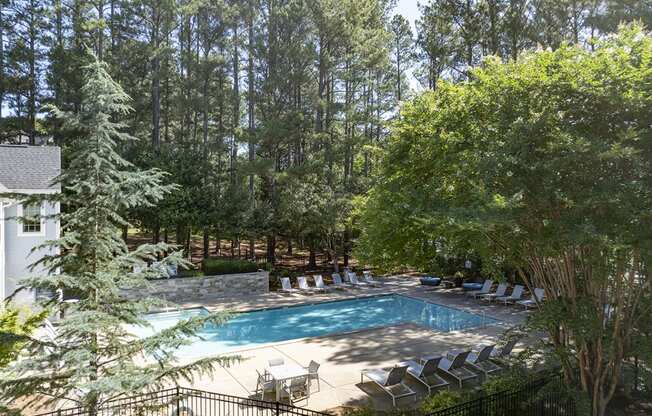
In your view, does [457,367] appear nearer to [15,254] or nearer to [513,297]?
[513,297]

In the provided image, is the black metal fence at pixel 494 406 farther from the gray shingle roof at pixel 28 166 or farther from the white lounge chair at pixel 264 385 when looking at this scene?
the gray shingle roof at pixel 28 166

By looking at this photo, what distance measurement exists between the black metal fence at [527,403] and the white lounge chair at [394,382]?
1.97 metres

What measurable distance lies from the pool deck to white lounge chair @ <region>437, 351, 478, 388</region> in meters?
0.26

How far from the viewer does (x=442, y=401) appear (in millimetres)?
9305

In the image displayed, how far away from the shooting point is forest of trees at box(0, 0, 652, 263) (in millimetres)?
24266

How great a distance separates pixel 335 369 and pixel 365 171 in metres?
21.5

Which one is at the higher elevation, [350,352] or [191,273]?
[191,273]

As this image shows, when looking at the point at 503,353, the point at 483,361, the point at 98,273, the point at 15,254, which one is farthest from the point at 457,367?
the point at 15,254

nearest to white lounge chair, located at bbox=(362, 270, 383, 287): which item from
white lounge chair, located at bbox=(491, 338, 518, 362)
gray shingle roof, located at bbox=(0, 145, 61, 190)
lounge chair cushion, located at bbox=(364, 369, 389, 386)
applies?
white lounge chair, located at bbox=(491, 338, 518, 362)

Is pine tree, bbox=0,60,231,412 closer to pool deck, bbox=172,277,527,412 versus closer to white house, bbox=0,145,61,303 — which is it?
pool deck, bbox=172,277,527,412

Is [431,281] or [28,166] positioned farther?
[431,281]

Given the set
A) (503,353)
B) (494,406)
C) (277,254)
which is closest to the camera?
(494,406)

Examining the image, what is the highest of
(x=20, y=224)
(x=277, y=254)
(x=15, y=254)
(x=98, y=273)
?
(x=20, y=224)

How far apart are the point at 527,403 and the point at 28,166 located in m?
19.4
